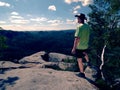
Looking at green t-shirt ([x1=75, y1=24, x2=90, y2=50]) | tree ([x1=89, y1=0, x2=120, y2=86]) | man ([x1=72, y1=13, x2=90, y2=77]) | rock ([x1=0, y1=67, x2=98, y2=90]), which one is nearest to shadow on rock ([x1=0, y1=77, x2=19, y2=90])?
rock ([x1=0, y1=67, x2=98, y2=90])

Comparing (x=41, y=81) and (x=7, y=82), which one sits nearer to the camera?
(x=41, y=81)

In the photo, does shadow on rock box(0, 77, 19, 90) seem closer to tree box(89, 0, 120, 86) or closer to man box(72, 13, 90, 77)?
man box(72, 13, 90, 77)

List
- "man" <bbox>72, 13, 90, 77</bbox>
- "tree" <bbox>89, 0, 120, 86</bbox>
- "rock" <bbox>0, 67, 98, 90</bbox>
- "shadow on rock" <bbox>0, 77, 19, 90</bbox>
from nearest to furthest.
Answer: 1. "rock" <bbox>0, 67, 98, 90</bbox>
2. "shadow on rock" <bbox>0, 77, 19, 90</bbox>
3. "man" <bbox>72, 13, 90, 77</bbox>
4. "tree" <bbox>89, 0, 120, 86</bbox>

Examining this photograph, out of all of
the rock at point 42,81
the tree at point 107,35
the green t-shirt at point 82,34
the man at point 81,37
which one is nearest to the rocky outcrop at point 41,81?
the rock at point 42,81

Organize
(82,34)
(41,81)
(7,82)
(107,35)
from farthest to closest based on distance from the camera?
(107,35), (82,34), (7,82), (41,81)

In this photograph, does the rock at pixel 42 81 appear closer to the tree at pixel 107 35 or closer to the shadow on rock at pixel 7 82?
the shadow on rock at pixel 7 82

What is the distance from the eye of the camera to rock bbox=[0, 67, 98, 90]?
1166 centimetres

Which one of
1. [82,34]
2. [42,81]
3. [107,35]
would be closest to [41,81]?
[42,81]

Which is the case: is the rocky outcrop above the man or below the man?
below

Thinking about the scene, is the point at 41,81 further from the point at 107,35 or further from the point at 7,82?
the point at 107,35

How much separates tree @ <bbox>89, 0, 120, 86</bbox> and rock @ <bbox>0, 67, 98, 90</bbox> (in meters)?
24.3

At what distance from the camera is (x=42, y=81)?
40.4 ft

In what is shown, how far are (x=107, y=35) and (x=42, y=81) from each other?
28.2 m

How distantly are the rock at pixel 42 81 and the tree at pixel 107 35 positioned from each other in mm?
24315
